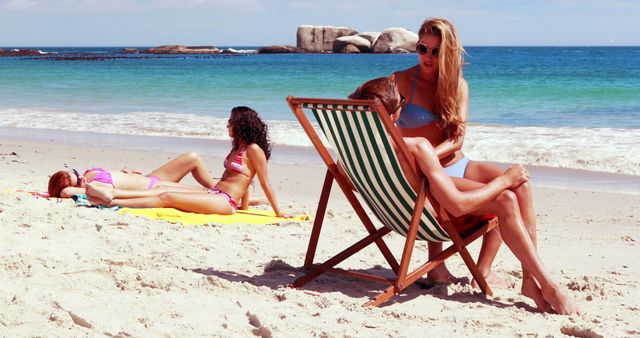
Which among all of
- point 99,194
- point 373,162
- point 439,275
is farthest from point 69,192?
point 373,162

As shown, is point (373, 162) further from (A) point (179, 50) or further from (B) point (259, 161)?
(A) point (179, 50)

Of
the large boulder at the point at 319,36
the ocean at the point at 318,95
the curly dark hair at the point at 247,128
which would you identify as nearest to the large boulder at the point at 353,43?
the large boulder at the point at 319,36

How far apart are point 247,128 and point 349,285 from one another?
7.29 ft

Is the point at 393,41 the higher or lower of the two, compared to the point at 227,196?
lower

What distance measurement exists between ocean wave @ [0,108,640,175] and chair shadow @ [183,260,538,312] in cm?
583

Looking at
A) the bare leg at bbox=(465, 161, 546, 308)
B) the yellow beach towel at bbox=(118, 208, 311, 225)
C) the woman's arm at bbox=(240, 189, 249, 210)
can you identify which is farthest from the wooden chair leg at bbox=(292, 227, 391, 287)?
the woman's arm at bbox=(240, 189, 249, 210)

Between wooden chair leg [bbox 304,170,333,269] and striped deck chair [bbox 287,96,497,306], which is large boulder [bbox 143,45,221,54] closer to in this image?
wooden chair leg [bbox 304,170,333,269]

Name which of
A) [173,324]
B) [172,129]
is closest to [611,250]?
[173,324]

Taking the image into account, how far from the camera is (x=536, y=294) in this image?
387 cm

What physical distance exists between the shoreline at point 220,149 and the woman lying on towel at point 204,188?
127 inches

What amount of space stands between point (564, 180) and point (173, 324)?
20.4 ft

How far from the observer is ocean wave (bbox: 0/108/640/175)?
33.4 feet

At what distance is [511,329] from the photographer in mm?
3562

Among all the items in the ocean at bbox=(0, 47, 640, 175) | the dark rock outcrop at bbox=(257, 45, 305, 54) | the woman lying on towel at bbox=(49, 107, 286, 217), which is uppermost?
the woman lying on towel at bbox=(49, 107, 286, 217)
